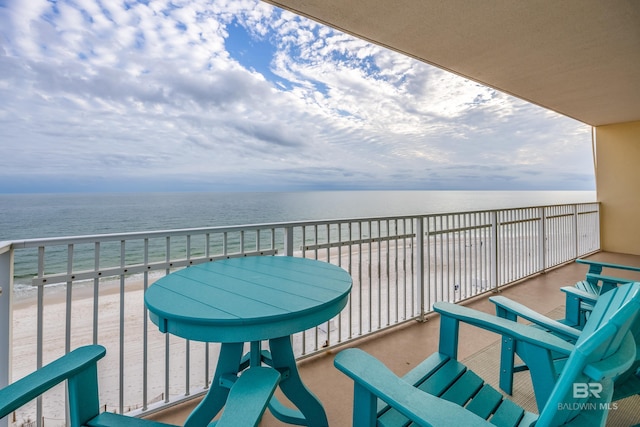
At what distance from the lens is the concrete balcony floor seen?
168cm

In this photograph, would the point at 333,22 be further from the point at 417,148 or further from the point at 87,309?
the point at 417,148

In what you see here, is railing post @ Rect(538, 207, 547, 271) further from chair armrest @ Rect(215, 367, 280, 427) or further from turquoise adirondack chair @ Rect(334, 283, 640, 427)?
chair armrest @ Rect(215, 367, 280, 427)

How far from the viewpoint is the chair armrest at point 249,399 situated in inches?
24.3

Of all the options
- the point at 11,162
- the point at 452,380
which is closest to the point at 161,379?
the point at 452,380

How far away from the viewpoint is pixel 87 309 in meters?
7.06

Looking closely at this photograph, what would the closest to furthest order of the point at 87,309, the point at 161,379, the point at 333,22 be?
the point at 333,22 → the point at 161,379 → the point at 87,309

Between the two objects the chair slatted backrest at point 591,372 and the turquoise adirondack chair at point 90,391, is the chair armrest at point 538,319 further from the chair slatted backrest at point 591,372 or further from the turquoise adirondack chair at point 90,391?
the turquoise adirondack chair at point 90,391

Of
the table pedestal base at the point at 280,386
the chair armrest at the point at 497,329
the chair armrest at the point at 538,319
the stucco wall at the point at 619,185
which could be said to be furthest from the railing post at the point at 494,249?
the stucco wall at the point at 619,185

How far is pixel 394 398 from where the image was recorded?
28.5 inches

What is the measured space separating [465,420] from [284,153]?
25.2 meters

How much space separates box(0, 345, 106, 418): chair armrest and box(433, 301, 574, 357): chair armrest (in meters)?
1.38

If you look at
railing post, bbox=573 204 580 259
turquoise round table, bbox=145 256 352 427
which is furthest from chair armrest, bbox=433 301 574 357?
railing post, bbox=573 204 580 259

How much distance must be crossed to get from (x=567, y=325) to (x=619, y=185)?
19.7 ft

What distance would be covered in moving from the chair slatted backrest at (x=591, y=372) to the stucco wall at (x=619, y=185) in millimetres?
7408
